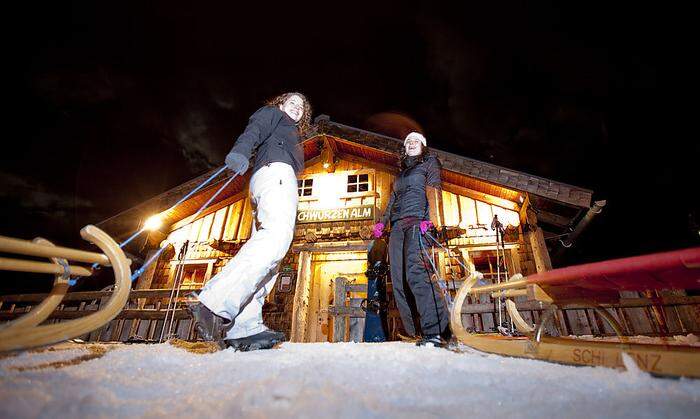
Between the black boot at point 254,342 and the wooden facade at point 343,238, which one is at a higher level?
the wooden facade at point 343,238

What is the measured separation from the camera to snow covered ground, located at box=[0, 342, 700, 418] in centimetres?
78

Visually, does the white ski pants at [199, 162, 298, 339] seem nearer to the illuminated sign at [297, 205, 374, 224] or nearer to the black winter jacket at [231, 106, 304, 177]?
the black winter jacket at [231, 106, 304, 177]

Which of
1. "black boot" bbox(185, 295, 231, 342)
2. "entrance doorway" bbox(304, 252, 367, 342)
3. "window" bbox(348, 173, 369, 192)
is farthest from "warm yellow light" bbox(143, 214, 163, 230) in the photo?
Answer: "black boot" bbox(185, 295, 231, 342)

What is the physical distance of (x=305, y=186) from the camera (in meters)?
8.91

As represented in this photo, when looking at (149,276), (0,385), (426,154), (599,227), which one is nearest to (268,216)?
(0,385)

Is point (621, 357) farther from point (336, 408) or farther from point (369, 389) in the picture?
point (336, 408)

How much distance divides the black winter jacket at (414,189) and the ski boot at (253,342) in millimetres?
2001

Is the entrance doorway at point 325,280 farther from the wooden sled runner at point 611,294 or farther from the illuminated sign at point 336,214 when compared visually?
the wooden sled runner at point 611,294

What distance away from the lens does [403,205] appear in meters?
3.60

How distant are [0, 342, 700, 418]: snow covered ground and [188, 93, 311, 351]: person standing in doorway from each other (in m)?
0.52

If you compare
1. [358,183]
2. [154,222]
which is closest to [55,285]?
[358,183]

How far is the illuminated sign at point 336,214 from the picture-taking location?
7754 mm

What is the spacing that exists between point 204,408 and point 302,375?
0.42 meters

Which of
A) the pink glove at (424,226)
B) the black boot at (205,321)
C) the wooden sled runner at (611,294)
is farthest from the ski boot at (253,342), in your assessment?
the pink glove at (424,226)
